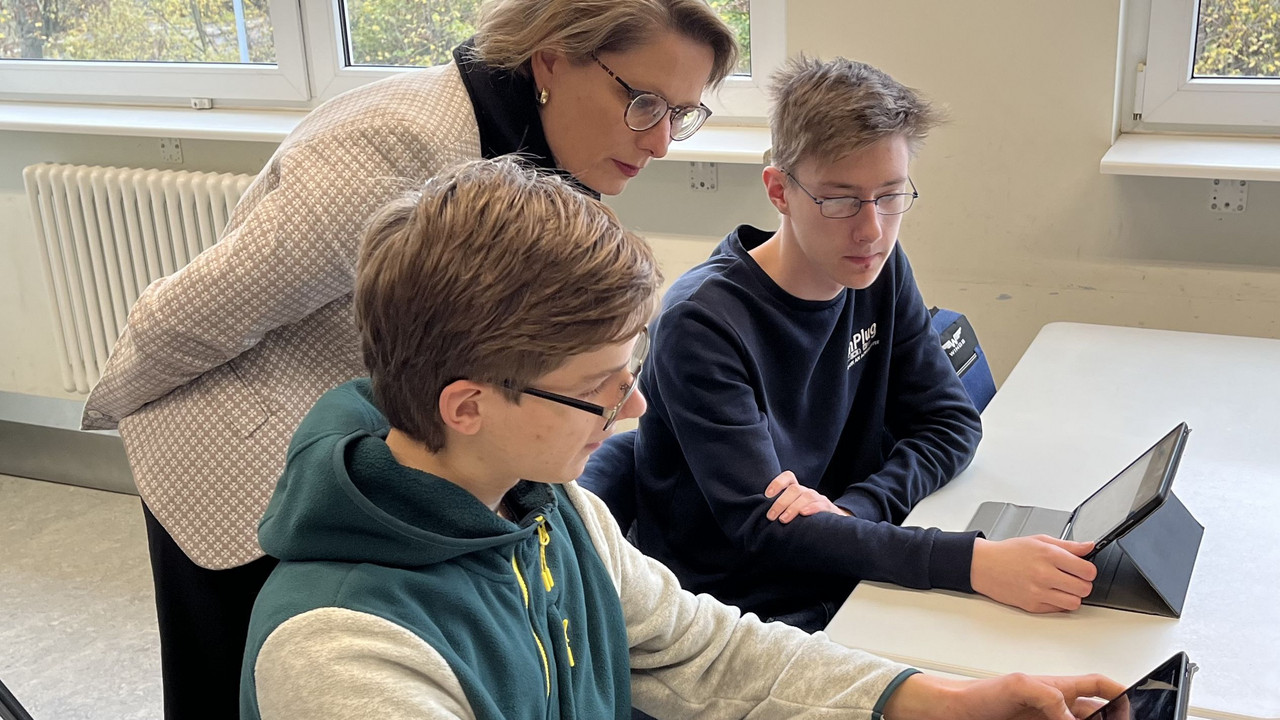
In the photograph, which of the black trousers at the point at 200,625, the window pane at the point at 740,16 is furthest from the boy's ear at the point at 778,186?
the window pane at the point at 740,16

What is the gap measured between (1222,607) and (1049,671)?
23cm

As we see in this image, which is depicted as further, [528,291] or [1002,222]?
[1002,222]

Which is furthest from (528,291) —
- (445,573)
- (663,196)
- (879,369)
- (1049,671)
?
(663,196)

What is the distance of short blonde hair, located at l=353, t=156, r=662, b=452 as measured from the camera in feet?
2.70

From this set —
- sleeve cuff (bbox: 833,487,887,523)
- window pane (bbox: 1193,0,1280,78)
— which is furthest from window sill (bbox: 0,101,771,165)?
sleeve cuff (bbox: 833,487,887,523)

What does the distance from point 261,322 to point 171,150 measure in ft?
6.93

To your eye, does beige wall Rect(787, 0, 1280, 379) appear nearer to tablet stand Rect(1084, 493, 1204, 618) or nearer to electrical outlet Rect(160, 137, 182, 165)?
tablet stand Rect(1084, 493, 1204, 618)

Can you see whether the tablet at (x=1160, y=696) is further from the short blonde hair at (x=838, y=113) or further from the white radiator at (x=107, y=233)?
the white radiator at (x=107, y=233)

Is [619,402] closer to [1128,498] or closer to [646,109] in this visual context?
[646,109]

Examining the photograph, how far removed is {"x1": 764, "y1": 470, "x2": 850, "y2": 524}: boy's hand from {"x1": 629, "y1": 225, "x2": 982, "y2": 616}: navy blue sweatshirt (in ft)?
0.04

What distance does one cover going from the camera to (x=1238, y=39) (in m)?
2.30

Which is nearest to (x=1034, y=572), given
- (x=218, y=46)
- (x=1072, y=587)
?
(x=1072, y=587)

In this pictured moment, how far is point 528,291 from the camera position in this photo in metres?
0.83

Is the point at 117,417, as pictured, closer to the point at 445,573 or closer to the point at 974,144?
the point at 445,573
